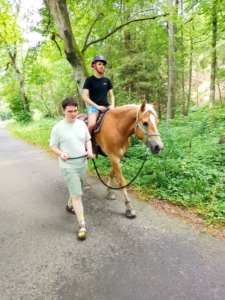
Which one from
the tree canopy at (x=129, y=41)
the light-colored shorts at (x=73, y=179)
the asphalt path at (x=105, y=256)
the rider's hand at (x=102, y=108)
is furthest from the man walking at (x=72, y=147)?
the tree canopy at (x=129, y=41)

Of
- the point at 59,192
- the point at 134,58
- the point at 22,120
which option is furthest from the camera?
the point at 22,120

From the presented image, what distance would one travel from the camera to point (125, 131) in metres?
3.89

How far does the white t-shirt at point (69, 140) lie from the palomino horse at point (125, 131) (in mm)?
949

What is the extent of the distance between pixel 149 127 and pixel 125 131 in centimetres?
68

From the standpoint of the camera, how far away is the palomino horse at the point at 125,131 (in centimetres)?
330

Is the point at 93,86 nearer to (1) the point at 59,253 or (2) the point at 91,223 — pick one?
(2) the point at 91,223

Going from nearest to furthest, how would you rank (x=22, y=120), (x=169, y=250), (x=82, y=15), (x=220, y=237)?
(x=169, y=250) → (x=220, y=237) → (x=82, y=15) → (x=22, y=120)

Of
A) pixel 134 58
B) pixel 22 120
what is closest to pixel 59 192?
pixel 134 58

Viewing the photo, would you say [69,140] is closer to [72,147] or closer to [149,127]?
[72,147]

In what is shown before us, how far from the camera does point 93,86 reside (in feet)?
15.1

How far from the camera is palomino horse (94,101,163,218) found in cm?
330

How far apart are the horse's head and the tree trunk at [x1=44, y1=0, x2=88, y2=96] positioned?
4.53m

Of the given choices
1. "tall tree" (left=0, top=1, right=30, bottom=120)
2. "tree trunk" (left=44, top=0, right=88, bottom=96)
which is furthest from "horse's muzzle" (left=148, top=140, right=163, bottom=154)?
"tall tree" (left=0, top=1, right=30, bottom=120)

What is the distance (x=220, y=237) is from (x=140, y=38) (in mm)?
11859
